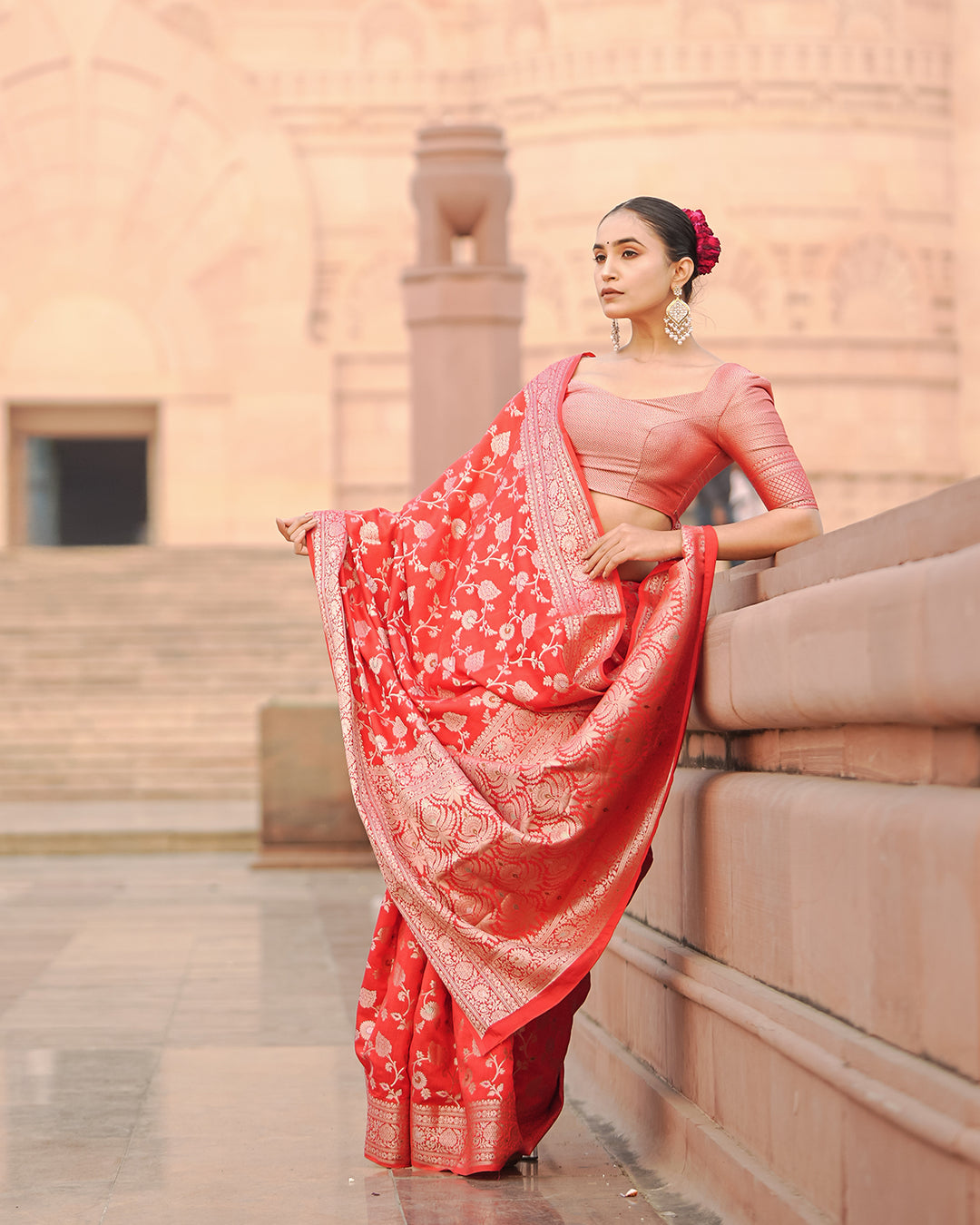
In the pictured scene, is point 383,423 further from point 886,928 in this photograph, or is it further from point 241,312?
point 886,928

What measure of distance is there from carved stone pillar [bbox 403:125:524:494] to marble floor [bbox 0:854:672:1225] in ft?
11.0

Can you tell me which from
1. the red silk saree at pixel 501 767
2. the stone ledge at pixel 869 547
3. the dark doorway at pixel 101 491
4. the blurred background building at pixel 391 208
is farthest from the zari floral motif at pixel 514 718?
the dark doorway at pixel 101 491

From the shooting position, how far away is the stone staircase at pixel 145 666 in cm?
1424

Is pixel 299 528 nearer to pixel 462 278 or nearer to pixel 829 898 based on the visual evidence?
pixel 829 898

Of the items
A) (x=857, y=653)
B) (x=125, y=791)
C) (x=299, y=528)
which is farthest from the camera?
(x=125, y=791)

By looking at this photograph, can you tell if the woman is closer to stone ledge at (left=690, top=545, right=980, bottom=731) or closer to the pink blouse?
the pink blouse

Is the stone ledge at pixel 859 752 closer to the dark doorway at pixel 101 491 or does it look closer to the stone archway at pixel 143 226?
the stone archway at pixel 143 226

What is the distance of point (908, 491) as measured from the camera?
24203 mm

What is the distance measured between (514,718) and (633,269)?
0.95 m

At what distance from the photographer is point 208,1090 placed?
4.40m

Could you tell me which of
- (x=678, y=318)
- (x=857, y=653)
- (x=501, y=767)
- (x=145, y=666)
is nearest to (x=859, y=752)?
(x=857, y=653)

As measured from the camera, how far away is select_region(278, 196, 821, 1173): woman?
3490mm

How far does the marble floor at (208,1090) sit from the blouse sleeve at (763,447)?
4.55ft

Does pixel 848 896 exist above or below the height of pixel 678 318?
below
